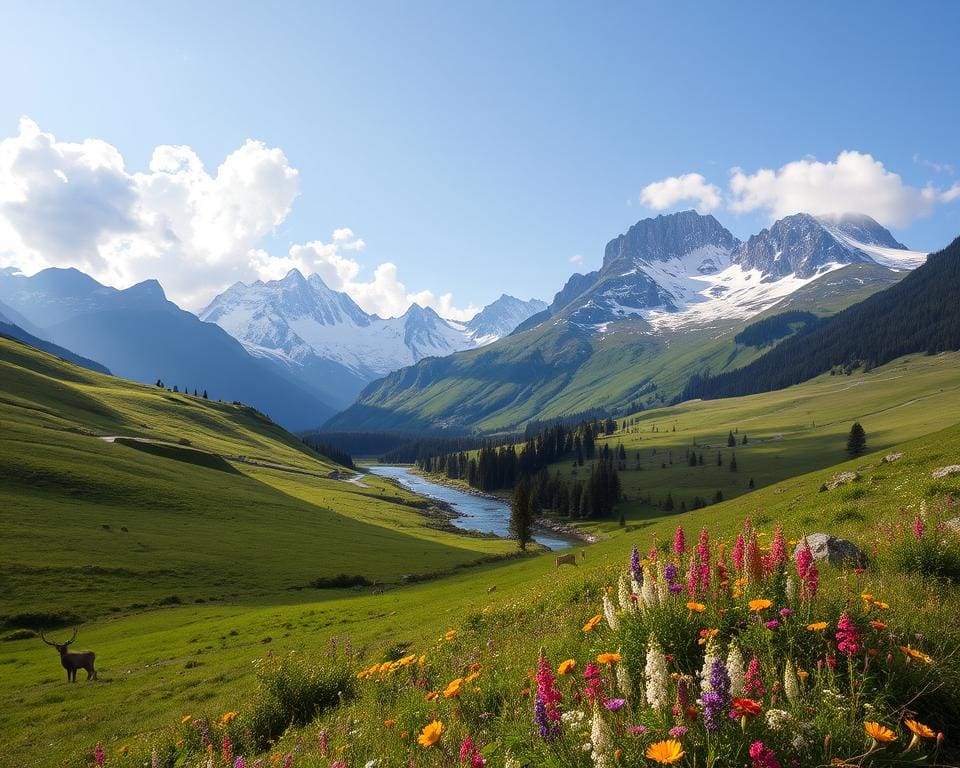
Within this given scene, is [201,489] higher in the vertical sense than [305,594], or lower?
higher

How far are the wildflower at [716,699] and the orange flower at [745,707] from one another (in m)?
0.07

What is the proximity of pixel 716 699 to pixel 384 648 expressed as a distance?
850 inches

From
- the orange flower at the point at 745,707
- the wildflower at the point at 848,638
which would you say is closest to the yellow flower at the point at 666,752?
the orange flower at the point at 745,707

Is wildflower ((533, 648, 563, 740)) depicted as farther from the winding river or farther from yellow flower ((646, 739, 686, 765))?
the winding river

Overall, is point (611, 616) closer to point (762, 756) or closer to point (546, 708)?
point (546, 708)

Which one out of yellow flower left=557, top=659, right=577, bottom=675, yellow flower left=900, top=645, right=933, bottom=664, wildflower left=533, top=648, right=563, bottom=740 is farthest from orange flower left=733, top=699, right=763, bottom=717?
yellow flower left=557, top=659, right=577, bottom=675

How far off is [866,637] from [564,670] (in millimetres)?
3428

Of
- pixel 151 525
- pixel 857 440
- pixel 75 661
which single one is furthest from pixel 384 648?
pixel 857 440

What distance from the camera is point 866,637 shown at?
574cm

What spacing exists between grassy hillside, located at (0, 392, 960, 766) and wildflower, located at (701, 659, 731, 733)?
Result: 1.36 metres

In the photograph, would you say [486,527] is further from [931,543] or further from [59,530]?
[931,543]

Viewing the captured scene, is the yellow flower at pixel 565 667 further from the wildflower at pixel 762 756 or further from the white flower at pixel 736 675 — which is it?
the wildflower at pixel 762 756

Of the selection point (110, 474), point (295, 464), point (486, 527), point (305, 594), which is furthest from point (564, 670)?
point (295, 464)

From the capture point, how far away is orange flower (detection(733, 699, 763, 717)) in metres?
3.82
